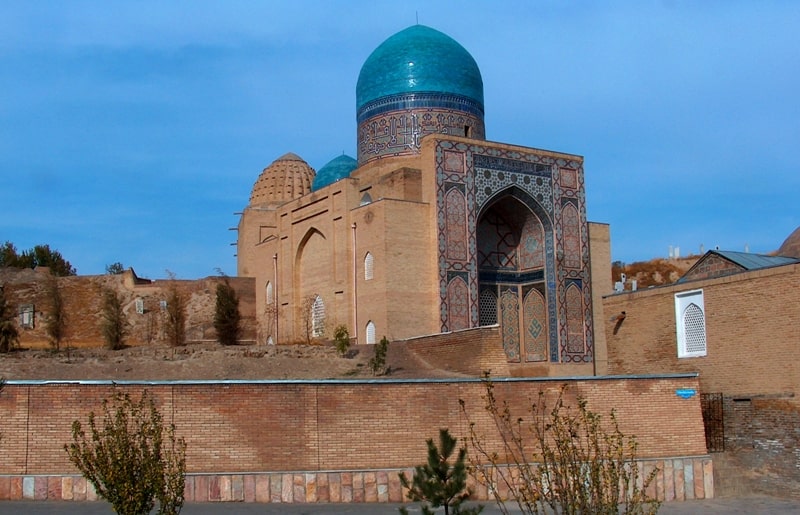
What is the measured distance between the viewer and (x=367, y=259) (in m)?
20.2

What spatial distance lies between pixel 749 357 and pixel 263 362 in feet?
27.3

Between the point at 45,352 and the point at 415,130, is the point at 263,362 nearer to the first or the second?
the point at 45,352

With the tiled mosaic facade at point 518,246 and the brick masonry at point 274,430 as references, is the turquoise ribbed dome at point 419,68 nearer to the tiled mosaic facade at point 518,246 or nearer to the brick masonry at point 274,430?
the tiled mosaic facade at point 518,246

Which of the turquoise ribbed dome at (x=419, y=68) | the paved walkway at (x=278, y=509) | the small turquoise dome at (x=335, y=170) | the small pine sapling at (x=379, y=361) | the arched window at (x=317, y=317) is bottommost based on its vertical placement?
the paved walkway at (x=278, y=509)

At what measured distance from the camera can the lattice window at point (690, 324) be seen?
589 inches

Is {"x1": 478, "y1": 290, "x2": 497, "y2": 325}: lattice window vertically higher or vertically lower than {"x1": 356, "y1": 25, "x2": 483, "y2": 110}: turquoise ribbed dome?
lower

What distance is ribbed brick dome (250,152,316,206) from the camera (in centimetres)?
2917

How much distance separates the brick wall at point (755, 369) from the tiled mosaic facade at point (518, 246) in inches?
226

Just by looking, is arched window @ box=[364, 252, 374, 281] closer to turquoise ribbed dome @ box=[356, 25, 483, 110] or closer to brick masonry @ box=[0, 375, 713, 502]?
turquoise ribbed dome @ box=[356, 25, 483, 110]

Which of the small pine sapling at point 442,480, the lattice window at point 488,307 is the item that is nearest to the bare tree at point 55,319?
the lattice window at point 488,307

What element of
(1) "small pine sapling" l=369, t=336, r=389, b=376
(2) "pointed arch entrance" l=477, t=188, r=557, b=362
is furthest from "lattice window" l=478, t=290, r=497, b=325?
(1) "small pine sapling" l=369, t=336, r=389, b=376

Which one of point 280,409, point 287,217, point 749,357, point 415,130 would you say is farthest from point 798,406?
point 287,217

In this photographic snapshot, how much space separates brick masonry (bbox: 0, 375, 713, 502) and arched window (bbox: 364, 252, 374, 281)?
863 centimetres

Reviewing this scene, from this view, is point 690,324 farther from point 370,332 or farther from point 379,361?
point 370,332
